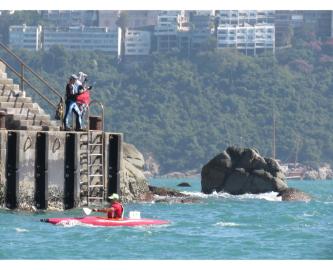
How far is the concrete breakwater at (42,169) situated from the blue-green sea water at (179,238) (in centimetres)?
49

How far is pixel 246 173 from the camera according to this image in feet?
260

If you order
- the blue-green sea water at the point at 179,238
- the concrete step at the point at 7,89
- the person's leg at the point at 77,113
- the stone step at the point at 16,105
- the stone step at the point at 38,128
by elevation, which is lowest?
the blue-green sea water at the point at 179,238

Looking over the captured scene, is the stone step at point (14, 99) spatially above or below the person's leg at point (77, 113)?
above

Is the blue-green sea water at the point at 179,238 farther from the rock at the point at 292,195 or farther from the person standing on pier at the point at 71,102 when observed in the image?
the rock at the point at 292,195

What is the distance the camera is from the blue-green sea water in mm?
43844

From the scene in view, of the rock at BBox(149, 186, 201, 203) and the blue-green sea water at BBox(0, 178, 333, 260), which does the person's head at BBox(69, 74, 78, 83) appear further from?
the rock at BBox(149, 186, 201, 203)

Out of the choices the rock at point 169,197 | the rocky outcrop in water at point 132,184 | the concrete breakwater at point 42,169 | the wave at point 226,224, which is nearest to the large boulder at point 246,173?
the rock at point 169,197

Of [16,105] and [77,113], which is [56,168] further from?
[16,105]

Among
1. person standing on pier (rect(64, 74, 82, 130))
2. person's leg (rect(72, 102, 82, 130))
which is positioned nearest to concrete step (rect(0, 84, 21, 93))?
person standing on pier (rect(64, 74, 82, 130))

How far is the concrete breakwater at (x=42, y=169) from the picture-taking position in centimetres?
5312

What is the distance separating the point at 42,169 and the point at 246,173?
86.5ft

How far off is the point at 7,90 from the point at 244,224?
28.9 ft
